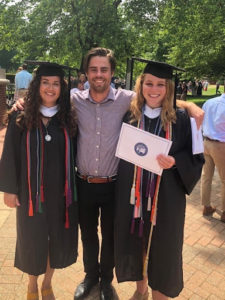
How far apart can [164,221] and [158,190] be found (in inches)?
10.3

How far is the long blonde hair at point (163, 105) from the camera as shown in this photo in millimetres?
2275

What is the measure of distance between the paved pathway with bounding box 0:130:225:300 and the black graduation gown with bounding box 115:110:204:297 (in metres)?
0.50

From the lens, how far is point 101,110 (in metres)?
2.52

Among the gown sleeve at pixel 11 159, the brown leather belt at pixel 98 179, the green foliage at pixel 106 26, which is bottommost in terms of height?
the brown leather belt at pixel 98 179

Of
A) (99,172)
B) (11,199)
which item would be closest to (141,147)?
(99,172)

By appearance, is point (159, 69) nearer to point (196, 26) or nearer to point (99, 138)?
point (99, 138)

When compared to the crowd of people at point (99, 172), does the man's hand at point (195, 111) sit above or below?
above

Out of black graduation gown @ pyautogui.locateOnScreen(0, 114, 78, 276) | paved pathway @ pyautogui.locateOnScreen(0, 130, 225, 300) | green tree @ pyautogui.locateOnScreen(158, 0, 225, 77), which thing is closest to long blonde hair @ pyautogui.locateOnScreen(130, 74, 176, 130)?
black graduation gown @ pyautogui.locateOnScreen(0, 114, 78, 276)

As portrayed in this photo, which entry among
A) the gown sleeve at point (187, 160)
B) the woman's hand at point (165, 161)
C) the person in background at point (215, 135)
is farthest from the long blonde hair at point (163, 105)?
the person in background at point (215, 135)

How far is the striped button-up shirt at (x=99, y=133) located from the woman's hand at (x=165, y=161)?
0.50 metres

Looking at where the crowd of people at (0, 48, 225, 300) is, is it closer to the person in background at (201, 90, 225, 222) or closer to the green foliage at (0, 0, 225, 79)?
the person in background at (201, 90, 225, 222)

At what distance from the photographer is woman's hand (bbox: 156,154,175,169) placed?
7.00 feet

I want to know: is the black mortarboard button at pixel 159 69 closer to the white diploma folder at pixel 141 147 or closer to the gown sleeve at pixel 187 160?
the gown sleeve at pixel 187 160

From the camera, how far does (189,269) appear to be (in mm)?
Result: 3215
